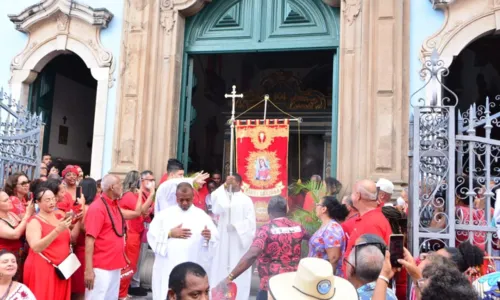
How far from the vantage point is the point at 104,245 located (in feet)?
18.5

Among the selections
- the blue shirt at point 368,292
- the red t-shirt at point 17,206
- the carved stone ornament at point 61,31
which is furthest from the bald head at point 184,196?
the carved stone ornament at point 61,31

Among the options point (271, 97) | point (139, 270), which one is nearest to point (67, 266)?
point (139, 270)

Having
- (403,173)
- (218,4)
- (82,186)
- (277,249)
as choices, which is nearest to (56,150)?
(218,4)

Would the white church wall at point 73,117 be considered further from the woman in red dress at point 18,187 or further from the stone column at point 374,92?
the stone column at point 374,92

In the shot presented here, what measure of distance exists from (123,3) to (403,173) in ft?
20.9

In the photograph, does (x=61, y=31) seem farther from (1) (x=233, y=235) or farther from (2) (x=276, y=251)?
(2) (x=276, y=251)

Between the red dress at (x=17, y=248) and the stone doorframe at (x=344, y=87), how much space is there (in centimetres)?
437

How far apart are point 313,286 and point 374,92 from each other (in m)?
6.72

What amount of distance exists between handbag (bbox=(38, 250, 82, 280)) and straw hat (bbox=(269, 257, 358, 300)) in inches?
123

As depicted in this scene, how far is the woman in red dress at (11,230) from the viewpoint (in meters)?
5.17

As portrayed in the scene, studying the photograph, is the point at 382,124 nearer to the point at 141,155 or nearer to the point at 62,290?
the point at 141,155

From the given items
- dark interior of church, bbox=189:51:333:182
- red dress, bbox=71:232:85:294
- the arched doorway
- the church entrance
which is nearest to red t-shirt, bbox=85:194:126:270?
red dress, bbox=71:232:85:294

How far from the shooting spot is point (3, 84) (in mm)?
11266

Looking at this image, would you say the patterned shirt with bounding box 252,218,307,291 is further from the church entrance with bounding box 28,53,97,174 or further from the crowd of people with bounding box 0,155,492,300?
the church entrance with bounding box 28,53,97,174
